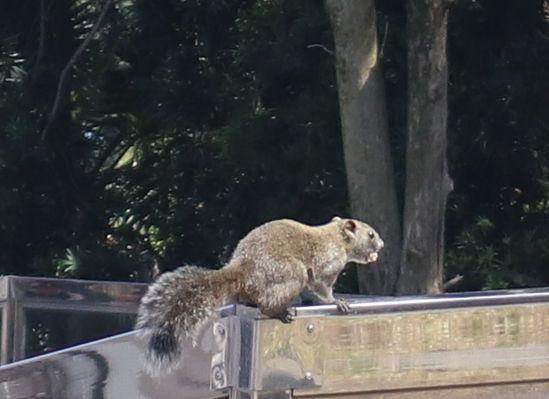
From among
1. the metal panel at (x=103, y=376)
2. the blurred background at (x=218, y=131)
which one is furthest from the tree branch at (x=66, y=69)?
the metal panel at (x=103, y=376)

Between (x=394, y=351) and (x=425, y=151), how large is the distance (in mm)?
3231

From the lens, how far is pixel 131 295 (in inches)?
145

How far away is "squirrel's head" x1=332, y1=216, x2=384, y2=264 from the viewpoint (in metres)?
4.30

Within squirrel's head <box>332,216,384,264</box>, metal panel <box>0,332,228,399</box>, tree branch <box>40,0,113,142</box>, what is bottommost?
metal panel <box>0,332,228,399</box>

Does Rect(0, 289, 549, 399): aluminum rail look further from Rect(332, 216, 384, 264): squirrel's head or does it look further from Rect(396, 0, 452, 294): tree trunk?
Rect(396, 0, 452, 294): tree trunk

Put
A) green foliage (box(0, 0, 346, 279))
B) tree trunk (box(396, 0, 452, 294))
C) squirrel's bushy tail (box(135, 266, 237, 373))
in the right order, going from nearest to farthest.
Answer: squirrel's bushy tail (box(135, 266, 237, 373)) < tree trunk (box(396, 0, 452, 294)) < green foliage (box(0, 0, 346, 279))

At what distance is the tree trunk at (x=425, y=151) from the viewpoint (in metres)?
5.20

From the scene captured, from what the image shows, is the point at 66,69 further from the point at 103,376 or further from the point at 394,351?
the point at 394,351

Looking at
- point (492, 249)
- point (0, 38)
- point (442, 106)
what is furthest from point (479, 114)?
point (0, 38)

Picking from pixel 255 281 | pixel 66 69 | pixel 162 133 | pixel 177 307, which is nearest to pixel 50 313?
pixel 255 281

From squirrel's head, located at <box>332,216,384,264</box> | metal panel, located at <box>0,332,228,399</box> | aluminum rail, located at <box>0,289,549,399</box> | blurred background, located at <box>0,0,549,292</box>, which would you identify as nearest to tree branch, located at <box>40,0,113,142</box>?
blurred background, located at <box>0,0,549,292</box>

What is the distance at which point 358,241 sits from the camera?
4.39 m

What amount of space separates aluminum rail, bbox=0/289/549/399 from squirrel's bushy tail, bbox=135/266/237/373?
0.33m

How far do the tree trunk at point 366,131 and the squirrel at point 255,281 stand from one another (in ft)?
3.52
